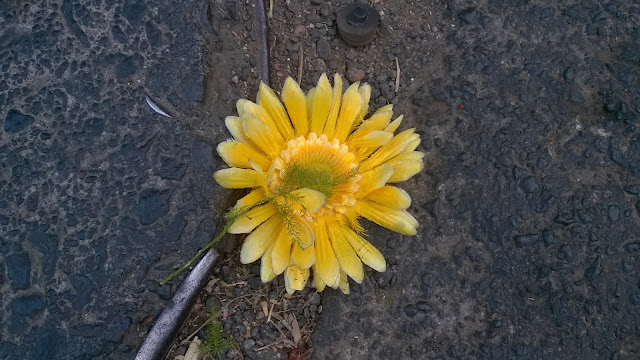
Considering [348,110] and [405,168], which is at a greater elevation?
[348,110]

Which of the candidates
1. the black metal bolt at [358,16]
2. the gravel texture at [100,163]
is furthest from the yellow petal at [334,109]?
the black metal bolt at [358,16]

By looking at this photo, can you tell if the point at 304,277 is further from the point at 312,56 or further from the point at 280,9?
the point at 280,9

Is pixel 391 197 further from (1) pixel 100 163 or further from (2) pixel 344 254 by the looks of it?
(1) pixel 100 163

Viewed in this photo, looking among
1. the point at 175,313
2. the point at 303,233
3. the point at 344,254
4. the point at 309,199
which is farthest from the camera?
the point at 175,313

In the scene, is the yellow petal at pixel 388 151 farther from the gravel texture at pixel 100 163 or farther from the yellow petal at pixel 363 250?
the gravel texture at pixel 100 163

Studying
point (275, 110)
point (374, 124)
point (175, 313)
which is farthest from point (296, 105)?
point (175, 313)

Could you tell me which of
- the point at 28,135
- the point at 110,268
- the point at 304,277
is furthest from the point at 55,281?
the point at 304,277

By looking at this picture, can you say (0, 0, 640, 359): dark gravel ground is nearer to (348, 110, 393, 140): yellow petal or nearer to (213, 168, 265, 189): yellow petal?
(213, 168, 265, 189): yellow petal
